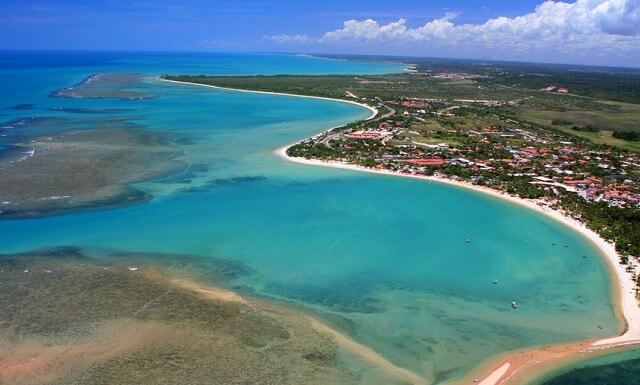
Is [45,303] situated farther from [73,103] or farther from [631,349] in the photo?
[73,103]

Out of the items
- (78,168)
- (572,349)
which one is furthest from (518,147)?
(78,168)

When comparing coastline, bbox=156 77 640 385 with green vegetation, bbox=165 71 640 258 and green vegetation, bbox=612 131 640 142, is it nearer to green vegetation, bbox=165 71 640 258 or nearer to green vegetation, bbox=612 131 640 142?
green vegetation, bbox=165 71 640 258

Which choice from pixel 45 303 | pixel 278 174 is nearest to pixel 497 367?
pixel 45 303

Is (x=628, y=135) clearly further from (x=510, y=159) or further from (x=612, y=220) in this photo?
(x=612, y=220)

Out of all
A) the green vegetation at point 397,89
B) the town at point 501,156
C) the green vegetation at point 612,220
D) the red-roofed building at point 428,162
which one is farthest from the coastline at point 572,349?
the green vegetation at point 397,89

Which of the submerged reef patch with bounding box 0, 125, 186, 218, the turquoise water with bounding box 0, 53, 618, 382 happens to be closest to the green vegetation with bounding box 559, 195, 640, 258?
the turquoise water with bounding box 0, 53, 618, 382

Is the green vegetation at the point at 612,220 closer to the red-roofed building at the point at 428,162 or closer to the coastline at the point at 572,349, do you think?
the coastline at the point at 572,349
